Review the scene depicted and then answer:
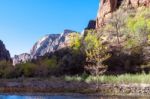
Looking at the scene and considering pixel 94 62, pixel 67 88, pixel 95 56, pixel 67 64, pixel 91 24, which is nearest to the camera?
pixel 67 88

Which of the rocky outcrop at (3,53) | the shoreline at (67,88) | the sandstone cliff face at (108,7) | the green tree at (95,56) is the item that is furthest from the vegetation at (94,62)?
the rocky outcrop at (3,53)

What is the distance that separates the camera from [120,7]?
148 m

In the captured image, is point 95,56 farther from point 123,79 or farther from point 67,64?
point 123,79

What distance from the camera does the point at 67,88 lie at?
64938 millimetres

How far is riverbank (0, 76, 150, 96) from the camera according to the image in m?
59.4

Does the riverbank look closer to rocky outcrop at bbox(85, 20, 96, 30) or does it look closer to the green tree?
the green tree

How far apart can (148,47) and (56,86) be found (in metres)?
32.3

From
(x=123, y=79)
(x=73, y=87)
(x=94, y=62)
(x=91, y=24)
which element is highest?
(x=91, y=24)

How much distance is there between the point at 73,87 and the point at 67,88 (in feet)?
2.90

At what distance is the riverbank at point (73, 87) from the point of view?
5941cm

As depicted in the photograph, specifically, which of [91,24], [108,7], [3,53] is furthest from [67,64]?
[91,24]

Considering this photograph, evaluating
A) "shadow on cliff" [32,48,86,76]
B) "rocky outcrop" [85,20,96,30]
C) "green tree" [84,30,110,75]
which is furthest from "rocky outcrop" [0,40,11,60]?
"shadow on cliff" [32,48,86,76]

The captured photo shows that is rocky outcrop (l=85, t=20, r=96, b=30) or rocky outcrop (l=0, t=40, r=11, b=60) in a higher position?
rocky outcrop (l=85, t=20, r=96, b=30)

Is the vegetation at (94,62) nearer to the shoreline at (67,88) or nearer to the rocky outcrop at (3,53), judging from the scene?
the shoreline at (67,88)
